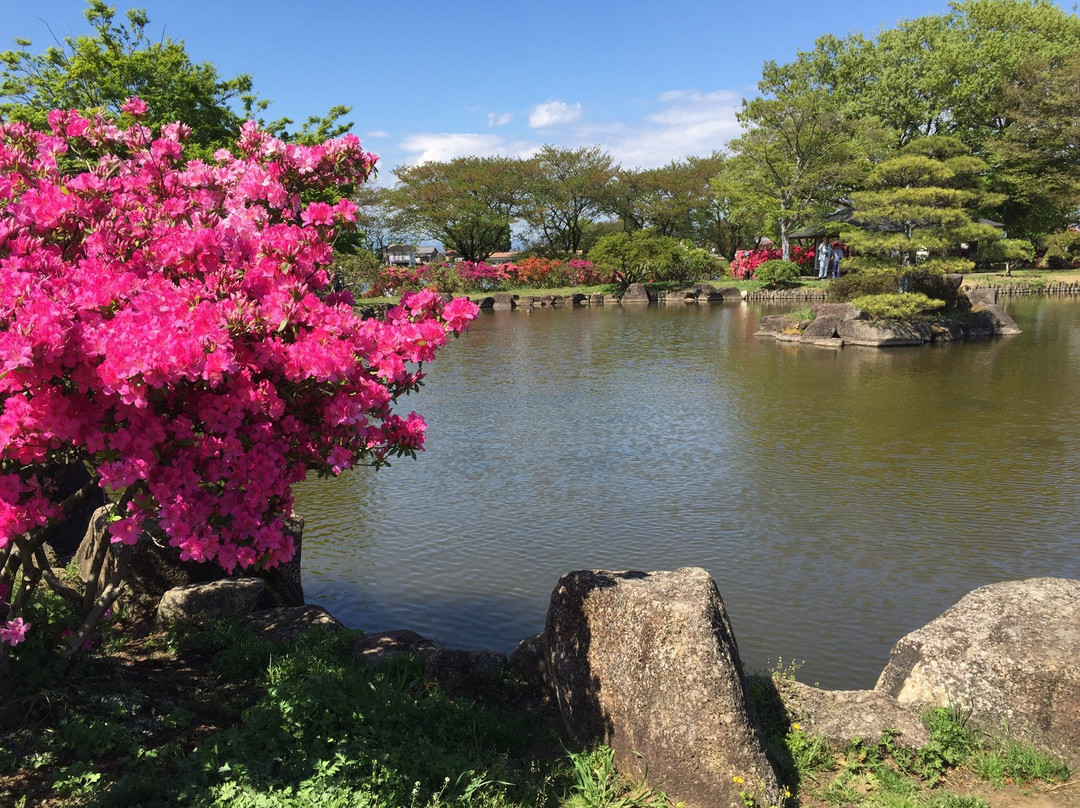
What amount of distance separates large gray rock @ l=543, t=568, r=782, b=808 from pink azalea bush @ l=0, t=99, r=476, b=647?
137 cm

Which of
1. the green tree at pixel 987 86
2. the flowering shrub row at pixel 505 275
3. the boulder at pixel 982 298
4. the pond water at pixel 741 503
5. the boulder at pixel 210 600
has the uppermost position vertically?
the green tree at pixel 987 86

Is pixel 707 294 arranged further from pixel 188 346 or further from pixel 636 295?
pixel 188 346

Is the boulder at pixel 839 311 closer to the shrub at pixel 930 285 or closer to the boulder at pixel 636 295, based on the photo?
the shrub at pixel 930 285

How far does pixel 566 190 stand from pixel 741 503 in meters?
51.0

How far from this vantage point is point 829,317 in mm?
24109

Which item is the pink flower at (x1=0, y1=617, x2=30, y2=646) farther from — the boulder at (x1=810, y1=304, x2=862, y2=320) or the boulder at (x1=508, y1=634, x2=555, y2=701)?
the boulder at (x1=810, y1=304, x2=862, y2=320)

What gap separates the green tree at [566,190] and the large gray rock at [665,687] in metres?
54.7

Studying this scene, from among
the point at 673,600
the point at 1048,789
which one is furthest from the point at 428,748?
the point at 1048,789

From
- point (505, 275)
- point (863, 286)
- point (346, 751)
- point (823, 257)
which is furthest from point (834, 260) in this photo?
point (346, 751)

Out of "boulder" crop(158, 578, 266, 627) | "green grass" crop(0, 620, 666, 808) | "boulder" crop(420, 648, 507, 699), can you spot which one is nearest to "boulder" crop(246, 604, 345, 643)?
"boulder" crop(158, 578, 266, 627)

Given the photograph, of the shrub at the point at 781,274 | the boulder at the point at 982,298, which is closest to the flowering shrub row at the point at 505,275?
the shrub at the point at 781,274

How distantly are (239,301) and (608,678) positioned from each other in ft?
8.25

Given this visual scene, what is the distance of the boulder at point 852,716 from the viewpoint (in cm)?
423

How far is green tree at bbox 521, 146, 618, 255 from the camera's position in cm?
5734
